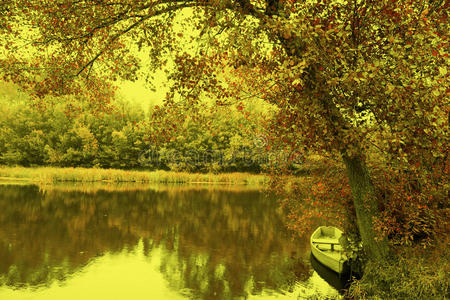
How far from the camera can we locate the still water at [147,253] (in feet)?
37.2

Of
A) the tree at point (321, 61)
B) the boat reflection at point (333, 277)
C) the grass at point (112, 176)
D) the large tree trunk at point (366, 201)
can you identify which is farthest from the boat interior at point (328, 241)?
the grass at point (112, 176)

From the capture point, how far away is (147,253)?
15.5 metres

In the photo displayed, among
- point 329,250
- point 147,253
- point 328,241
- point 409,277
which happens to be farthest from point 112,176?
point 409,277

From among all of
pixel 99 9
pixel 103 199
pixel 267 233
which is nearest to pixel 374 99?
pixel 99 9

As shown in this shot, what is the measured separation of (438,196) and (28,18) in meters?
11.5

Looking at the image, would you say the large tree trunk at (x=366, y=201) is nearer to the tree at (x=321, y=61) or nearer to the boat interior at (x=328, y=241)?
the tree at (x=321, y=61)

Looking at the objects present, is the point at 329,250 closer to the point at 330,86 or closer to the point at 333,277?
the point at 333,277

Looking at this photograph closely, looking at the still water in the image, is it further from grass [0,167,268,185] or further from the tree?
grass [0,167,268,185]

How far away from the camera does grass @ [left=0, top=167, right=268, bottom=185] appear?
141ft

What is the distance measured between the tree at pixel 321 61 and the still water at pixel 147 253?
Answer: 4.66 m

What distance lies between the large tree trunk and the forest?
0.02 m

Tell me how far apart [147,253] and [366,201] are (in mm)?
9466

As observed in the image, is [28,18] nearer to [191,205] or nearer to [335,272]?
[335,272]

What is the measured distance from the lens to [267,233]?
19.7m
